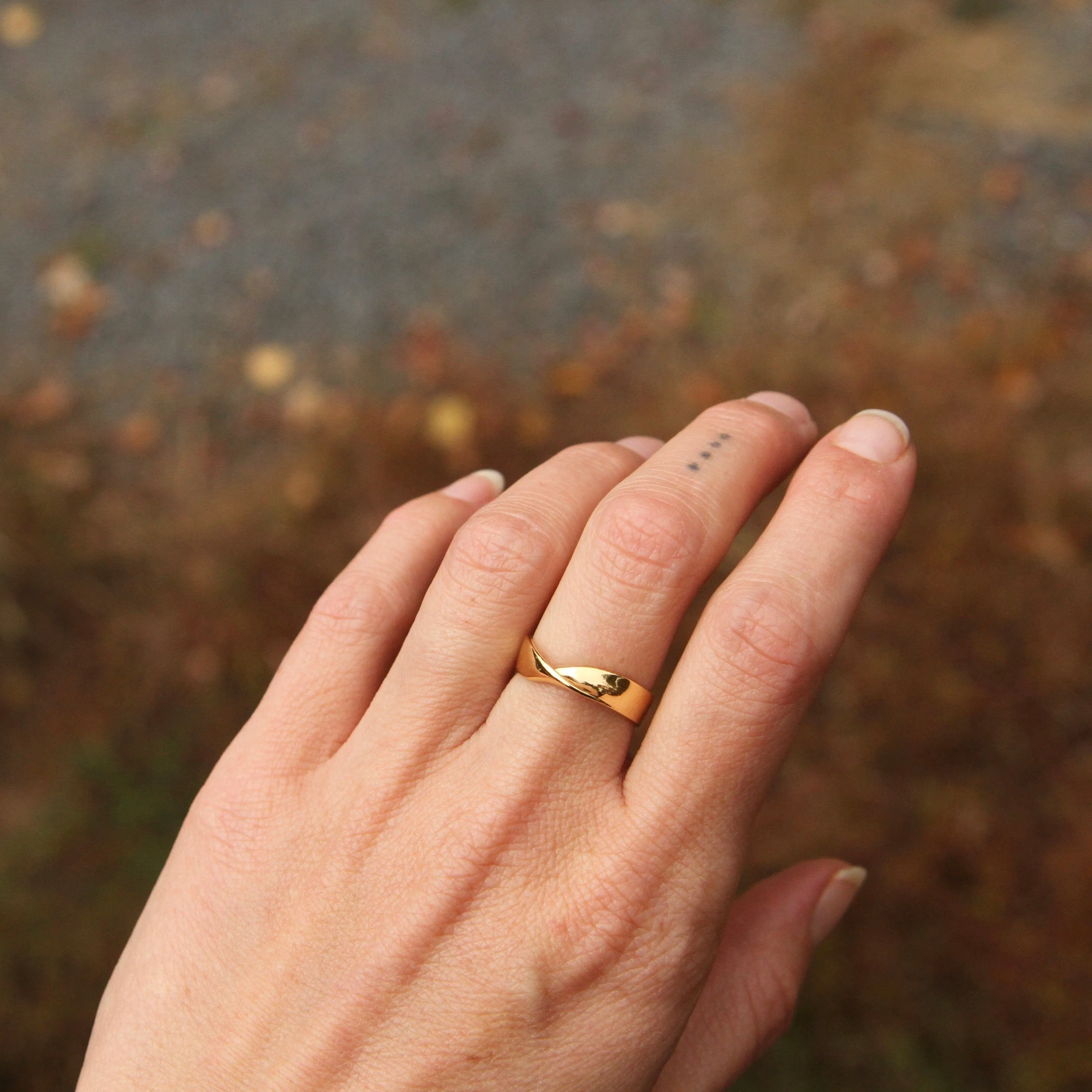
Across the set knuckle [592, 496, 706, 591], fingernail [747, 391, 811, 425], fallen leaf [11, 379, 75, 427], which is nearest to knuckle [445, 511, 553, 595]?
knuckle [592, 496, 706, 591]

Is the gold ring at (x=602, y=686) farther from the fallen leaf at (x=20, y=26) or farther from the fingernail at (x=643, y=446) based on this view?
the fallen leaf at (x=20, y=26)

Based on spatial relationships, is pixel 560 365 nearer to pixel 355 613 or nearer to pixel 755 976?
pixel 355 613

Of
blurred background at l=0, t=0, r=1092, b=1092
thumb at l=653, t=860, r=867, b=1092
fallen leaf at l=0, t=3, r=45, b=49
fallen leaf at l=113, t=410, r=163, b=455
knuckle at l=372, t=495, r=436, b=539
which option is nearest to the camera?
thumb at l=653, t=860, r=867, b=1092

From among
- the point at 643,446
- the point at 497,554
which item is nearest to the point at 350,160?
the point at 643,446

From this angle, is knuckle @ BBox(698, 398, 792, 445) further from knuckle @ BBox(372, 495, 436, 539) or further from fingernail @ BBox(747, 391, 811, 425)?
knuckle @ BBox(372, 495, 436, 539)

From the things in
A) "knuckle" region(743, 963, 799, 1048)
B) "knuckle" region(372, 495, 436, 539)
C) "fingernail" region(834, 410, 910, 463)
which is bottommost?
"knuckle" region(743, 963, 799, 1048)

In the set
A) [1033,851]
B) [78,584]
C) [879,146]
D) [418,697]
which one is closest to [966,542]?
[1033,851]
